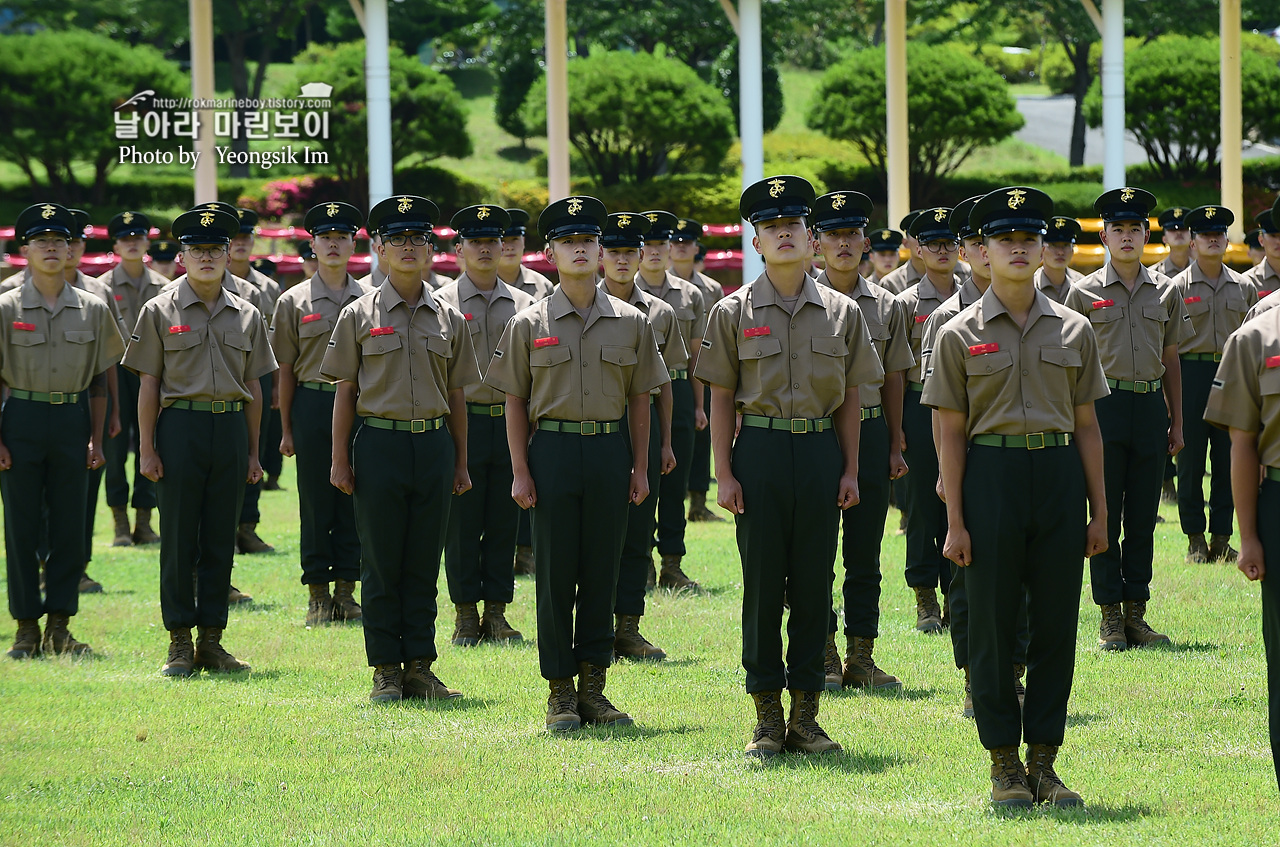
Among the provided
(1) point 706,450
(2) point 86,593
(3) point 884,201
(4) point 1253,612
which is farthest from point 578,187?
(4) point 1253,612

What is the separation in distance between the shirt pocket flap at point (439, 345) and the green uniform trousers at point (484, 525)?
4.80 ft

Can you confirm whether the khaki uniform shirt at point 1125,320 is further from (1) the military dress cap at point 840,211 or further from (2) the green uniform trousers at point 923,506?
(1) the military dress cap at point 840,211

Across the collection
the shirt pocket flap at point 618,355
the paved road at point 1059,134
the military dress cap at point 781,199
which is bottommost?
the shirt pocket flap at point 618,355

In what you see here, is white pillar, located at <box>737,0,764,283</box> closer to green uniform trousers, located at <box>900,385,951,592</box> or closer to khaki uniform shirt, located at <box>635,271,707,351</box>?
khaki uniform shirt, located at <box>635,271,707,351</box>

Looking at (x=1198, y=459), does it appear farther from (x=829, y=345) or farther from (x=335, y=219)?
(x=335, y=219)

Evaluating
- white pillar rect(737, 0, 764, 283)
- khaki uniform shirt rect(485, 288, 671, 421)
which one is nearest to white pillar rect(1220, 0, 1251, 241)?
white pillar rect(737, 0, 764, 283)

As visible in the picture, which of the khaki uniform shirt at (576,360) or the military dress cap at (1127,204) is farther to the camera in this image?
the military dress cap at (1127,204)

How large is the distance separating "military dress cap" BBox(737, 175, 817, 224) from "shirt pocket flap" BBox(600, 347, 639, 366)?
0.92 m

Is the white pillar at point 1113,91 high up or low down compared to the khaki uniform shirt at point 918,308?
up

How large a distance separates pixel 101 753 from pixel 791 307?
3.67 m

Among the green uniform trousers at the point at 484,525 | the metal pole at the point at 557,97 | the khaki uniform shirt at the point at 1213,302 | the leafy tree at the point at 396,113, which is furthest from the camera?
the leafy tree at the point at 396,113

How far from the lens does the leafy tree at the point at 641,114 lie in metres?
32.5

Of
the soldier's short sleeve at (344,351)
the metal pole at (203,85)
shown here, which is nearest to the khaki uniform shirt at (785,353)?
the soldier's short sleeve at (344,351)

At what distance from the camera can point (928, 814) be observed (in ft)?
17.4
